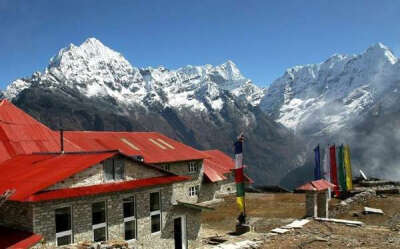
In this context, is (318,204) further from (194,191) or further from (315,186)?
(194,191)

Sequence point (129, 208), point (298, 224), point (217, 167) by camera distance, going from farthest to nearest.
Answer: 1. point (217, 167)
2. point (298, 224)
3. point (129, 208)

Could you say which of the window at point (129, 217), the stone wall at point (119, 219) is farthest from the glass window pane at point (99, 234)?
the window at point (129, 217)

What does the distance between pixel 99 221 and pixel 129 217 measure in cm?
207

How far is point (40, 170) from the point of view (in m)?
20.3

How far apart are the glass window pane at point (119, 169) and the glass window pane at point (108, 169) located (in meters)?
0.27

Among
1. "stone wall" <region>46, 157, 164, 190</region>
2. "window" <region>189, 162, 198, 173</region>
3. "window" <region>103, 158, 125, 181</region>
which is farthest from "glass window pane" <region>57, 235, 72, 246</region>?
"window" <region>189, 162, 198, 173</region>

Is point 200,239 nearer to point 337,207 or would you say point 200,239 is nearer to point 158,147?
point 337,207

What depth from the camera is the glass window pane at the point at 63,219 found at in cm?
1784

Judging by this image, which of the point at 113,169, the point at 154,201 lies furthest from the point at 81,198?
the point at 154,201

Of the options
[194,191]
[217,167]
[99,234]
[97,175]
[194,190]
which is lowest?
[194,191]

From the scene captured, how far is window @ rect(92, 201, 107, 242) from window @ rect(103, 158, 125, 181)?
1.43m

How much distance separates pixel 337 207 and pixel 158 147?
21.4 meters

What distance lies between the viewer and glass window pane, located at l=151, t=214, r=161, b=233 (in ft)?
74.6

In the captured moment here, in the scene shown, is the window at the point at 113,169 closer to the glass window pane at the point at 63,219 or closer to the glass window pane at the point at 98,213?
the glass window pane at the point at 98,213
